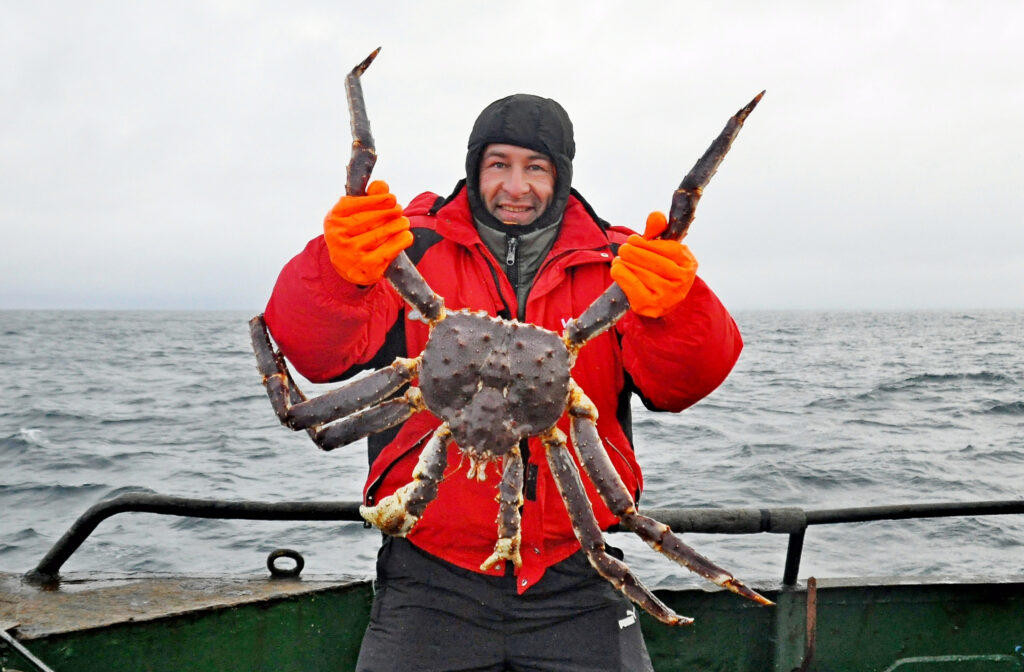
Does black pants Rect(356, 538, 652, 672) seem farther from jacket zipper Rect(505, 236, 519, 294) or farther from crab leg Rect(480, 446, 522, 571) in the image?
jacket zipper Rect(505, 236, 519, 294)

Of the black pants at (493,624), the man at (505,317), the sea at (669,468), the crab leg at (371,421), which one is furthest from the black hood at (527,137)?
the sea at (669,468)

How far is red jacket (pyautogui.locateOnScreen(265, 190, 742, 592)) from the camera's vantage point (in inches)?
101

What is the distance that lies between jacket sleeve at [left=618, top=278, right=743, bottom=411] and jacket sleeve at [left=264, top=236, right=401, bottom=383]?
0.88 meters

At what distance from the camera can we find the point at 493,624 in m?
2.58

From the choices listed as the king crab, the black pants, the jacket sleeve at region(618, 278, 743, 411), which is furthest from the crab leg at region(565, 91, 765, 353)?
the black pants

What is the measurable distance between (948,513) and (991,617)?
0.56 metres

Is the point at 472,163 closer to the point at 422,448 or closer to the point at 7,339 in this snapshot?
the point at 422,448

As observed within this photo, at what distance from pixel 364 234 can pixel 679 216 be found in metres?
0.95

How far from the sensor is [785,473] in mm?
9453

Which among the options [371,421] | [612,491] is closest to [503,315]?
[371,421]

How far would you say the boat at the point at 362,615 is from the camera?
9.75ft

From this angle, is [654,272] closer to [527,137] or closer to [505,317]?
[505,317]

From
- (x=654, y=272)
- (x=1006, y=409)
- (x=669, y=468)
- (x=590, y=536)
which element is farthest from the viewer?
(x=1006, y=409)

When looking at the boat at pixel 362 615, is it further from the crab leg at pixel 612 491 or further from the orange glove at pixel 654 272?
the orange glove at pixel 654 272
